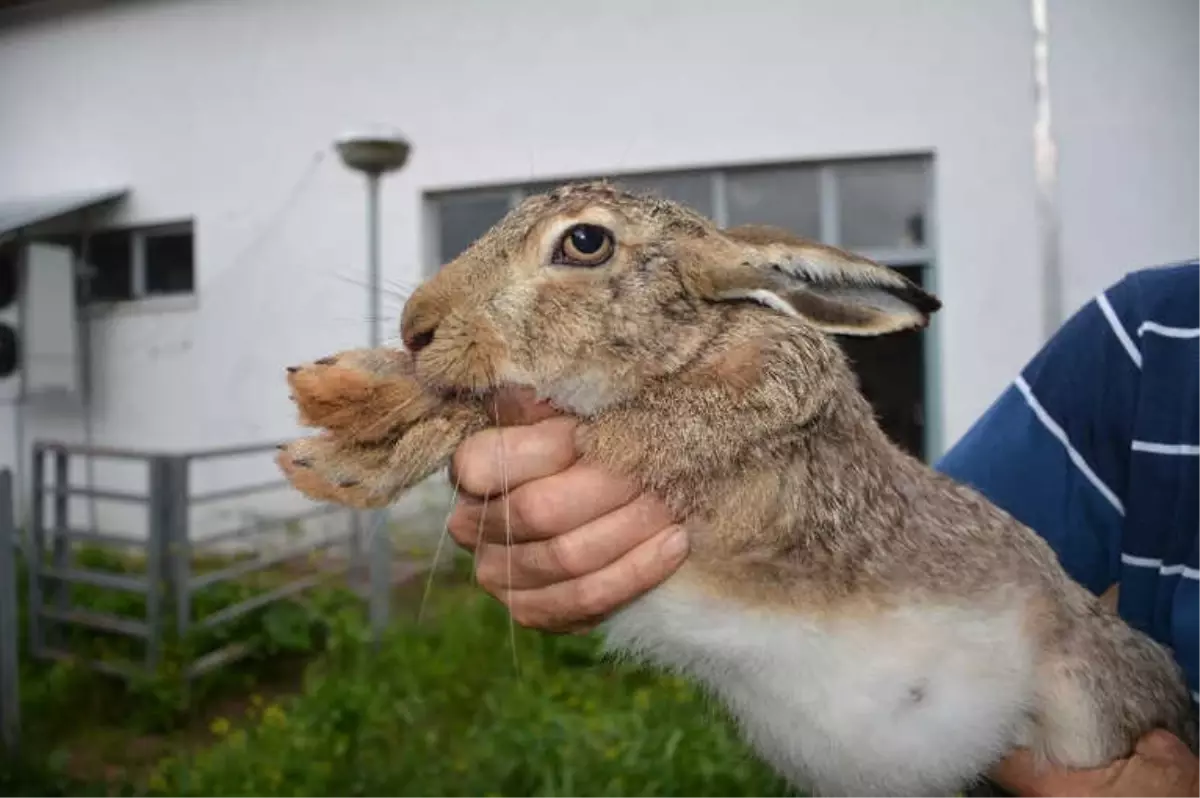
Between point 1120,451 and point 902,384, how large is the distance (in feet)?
10.6

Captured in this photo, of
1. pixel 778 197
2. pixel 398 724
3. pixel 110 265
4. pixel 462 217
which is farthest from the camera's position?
pixel 110 265

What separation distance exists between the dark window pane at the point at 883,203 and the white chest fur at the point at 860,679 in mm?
3800

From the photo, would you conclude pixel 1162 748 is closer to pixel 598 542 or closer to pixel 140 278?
pixel 598 542

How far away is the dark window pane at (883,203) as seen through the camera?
186 inches

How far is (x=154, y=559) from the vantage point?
4617mm

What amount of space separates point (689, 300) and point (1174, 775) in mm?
956

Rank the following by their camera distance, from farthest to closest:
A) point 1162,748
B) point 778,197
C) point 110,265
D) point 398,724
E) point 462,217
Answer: point 110,265 → point 462,217 → point 778,197 → point 398,724 → point 1162,748

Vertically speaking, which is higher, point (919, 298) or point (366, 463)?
point (919, 298)

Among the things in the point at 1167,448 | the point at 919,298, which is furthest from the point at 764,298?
the point at 1167,448

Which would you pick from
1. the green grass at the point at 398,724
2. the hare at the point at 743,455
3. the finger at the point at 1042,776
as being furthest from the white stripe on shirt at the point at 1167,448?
the green grass at the point at 398,724

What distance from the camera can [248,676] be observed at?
190 inches

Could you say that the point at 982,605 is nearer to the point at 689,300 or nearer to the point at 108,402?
the point at 689,300

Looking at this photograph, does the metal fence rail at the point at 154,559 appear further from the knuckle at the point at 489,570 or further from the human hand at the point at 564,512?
the human hand at the point at 564,512

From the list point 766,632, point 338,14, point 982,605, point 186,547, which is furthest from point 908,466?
point 338,14
